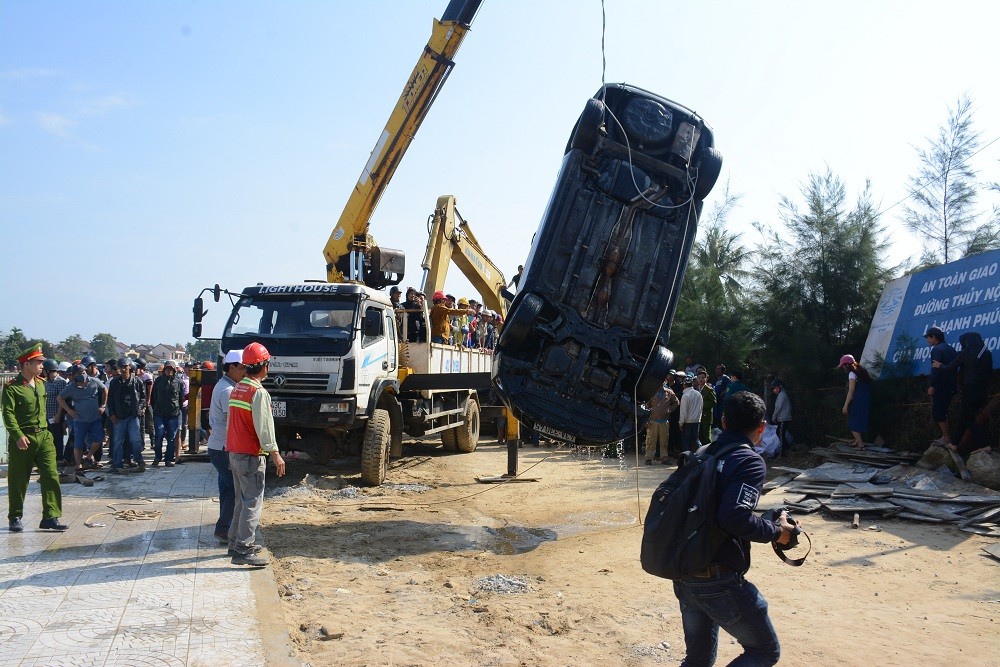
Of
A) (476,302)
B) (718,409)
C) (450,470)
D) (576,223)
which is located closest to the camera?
(576,223)

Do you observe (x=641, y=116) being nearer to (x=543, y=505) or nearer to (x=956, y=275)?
(x=543, y=505)

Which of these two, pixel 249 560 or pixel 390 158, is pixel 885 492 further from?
pixel 390 158

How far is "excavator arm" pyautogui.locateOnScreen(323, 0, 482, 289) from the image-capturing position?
1407 cm

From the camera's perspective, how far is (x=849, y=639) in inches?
194

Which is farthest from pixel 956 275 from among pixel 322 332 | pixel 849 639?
pixel 322 332

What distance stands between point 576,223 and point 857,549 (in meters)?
4.19

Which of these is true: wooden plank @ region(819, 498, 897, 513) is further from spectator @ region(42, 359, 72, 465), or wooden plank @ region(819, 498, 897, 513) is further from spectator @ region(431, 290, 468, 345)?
spectator @ region(42, 359, 72, 465)

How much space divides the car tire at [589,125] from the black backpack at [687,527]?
522 cm

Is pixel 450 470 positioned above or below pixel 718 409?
below

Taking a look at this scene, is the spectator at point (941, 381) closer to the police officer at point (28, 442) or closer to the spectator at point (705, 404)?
the spectator at point (705, 404)

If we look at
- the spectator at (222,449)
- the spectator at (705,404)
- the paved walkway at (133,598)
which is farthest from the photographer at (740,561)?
the spectator at (705,404)

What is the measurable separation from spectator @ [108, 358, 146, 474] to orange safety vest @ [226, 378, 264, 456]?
5.87 meters

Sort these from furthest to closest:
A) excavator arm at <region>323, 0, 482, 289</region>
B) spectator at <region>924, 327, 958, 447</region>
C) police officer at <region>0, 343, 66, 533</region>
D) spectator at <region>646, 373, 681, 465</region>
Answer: excavator arm at <region>323, 0, 482, 289</region> → spectator at <region>646, 373, 681, 465</region> → spectator at <region>924, 327, 958, 447</region> → police officer at <region>0, 343, 66, 533</region>

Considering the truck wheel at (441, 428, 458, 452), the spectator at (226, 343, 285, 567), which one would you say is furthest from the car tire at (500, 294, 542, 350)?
the truck wheel at (441, 428, 458, 452)
